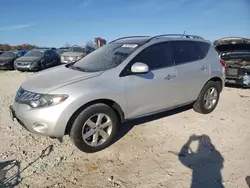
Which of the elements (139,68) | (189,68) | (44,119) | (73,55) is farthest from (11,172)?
(73,55)

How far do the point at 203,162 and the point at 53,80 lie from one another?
8.04 ft

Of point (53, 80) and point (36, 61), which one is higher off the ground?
point (36, 61)

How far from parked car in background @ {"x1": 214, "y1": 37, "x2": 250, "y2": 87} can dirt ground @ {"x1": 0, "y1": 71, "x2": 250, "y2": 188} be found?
9.04 ft

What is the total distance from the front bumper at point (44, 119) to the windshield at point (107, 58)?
998 millimetres

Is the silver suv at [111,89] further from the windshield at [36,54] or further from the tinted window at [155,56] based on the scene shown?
the windshield at [36,54]

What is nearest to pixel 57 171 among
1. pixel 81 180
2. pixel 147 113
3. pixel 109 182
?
pixel 81 180

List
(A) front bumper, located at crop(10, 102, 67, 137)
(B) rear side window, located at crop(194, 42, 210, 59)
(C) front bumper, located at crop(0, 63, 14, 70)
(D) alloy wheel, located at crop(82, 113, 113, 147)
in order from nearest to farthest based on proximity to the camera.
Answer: (A) front bumper, located at crop(10, 102, 67, 137) → (D) alloy wheel, located at crop(82, 113, 113, 147) → (B) rear side window, located at crop(194, 42, 210, 59) → (C) front bumper, located at crop(0, 63, 14, 70)

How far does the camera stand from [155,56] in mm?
3768

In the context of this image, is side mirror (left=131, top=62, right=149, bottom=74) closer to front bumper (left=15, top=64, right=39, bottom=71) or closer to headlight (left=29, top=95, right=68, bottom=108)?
headlight (left=29, top=95, right=68, bottom=108)

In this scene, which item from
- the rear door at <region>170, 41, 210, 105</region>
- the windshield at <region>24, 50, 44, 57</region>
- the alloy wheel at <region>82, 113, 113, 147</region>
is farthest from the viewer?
the windshield at <region>24, 50, 44, 57</region>

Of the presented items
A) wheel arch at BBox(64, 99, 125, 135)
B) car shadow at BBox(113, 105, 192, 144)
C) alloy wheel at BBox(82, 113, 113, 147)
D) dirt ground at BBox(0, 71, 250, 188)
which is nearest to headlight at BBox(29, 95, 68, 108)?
wheel arch at BBox(64, 99, 125, 135)

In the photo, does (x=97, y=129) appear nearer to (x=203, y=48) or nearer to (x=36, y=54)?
(x=203, y=48)

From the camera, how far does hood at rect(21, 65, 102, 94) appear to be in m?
2.98

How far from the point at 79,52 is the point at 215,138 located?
12.6 meters
